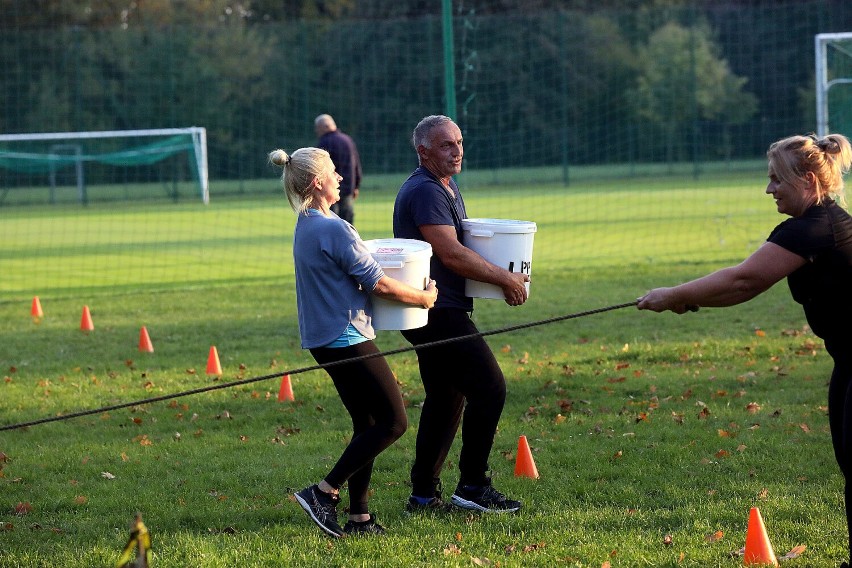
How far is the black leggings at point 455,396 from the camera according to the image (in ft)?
17.2

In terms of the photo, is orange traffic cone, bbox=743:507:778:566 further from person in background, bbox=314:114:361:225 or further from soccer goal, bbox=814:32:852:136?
soccer goal, bbox=814:32:852:136

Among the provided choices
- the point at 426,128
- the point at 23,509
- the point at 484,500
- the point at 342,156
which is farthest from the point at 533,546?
the point at 342,156

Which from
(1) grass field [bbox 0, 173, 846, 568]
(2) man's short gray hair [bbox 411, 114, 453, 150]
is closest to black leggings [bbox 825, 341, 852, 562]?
(1) grass field [bbox 0, 173, 846, 568]

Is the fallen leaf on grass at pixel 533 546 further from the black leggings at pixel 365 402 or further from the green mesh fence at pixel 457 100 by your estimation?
the green mesh fence at pixel 457 100

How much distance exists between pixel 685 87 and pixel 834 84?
1711 centimetres

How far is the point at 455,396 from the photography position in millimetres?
5465

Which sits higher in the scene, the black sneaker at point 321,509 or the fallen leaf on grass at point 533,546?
the black sneaker at point 321,509

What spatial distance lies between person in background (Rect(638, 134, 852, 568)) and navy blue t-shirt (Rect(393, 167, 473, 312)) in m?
1.33

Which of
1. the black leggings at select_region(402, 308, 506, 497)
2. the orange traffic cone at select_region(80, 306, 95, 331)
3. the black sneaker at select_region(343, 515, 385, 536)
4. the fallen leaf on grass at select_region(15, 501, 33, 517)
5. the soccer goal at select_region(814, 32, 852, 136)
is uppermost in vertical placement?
the soccer goal at select_region(814, 32, 852, 136)

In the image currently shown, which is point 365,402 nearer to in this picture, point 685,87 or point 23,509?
point 23,509

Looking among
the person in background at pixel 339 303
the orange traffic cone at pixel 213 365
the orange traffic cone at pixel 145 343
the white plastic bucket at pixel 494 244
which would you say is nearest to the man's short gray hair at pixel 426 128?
the white plastic bucket at pixel 494 244

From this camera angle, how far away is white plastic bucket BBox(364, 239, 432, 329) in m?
4.91

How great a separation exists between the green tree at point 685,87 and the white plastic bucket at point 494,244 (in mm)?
29648

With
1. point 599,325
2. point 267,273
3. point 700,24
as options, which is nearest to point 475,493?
point 599,325
